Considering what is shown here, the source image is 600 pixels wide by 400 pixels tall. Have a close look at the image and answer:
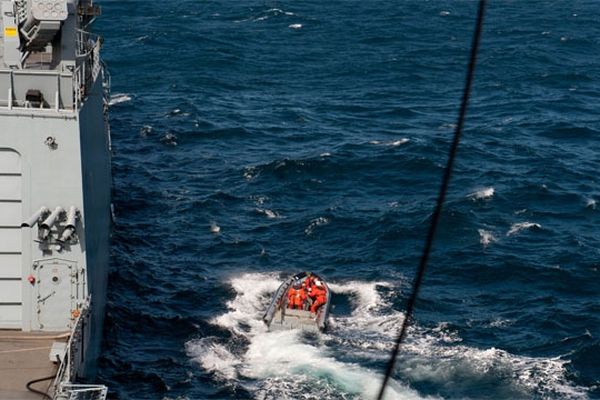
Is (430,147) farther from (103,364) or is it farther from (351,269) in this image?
(103,364)

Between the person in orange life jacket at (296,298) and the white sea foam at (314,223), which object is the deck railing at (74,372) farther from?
the white sea foam at (314,223)

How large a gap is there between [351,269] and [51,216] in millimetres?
24901

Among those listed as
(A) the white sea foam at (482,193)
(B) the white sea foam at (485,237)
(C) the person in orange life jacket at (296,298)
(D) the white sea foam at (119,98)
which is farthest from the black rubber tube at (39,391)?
(D) the white sea foam at (119,98)

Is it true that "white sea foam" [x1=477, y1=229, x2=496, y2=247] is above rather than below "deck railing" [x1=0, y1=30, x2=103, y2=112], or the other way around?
below

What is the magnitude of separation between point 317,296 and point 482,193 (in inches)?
725

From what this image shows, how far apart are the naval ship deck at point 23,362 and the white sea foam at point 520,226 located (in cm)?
3248

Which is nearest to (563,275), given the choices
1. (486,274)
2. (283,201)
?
(486,274)

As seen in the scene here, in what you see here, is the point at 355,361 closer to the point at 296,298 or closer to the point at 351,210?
the point at 296,298

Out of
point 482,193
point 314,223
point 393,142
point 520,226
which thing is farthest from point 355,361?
point 393,142

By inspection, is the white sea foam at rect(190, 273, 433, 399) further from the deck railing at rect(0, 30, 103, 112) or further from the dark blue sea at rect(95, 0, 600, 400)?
the deck railing at rect(0, 30, 103, 112)

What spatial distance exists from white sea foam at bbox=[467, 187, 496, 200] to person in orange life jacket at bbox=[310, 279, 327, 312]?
1666 centimetres

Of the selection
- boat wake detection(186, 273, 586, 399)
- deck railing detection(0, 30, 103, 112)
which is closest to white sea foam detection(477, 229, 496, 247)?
boat wake detection(186, 273, 586, 399)

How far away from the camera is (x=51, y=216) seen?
31.8 m

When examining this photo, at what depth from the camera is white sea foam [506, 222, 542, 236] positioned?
58188 mm
